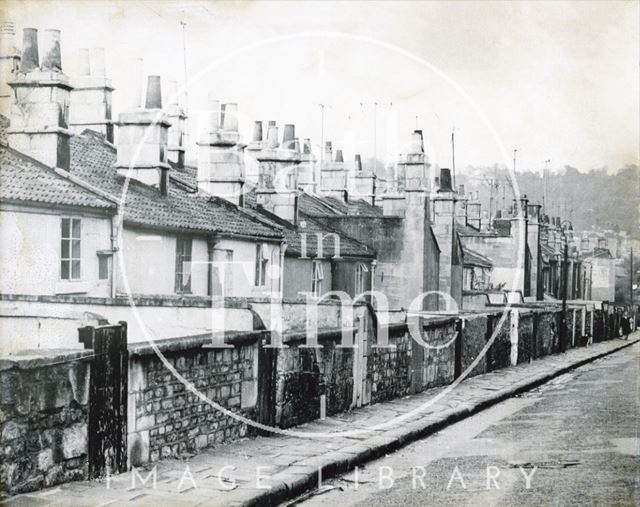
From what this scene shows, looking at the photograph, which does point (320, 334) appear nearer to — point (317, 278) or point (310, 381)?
point (310, 381)

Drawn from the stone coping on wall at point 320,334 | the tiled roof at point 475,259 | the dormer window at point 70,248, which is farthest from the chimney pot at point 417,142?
the stone coping on wall at point 320,334

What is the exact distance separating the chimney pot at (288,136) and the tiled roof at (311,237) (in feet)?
7.55

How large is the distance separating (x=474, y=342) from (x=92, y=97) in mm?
12779

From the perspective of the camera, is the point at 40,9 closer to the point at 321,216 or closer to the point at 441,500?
the point at 441,500

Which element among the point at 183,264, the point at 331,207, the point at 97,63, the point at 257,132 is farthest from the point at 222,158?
the point at 331,207

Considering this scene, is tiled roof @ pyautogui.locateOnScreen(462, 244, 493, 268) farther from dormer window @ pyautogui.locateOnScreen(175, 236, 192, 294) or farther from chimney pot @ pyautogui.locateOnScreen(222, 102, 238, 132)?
dormer window @ pyautogui.locateOnScreen(175, 236, 192, 294)

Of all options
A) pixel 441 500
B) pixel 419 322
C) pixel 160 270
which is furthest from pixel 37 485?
pixel 160 270

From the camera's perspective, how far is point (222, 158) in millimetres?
27875

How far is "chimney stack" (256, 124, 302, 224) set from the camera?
31422 millimetres

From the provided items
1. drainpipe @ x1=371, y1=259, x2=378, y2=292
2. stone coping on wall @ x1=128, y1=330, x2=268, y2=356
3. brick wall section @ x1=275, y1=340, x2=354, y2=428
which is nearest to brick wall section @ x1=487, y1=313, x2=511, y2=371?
drainpipe @ x1=371, y1=259, x2=378, y2=292

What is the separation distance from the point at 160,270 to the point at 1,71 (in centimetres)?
589

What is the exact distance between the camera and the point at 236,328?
13.0 metres

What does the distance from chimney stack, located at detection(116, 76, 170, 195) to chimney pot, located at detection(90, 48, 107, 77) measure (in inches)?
69.1

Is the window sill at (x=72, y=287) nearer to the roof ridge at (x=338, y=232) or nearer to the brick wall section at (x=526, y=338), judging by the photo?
the brick wall section at (x=526, y=338)
